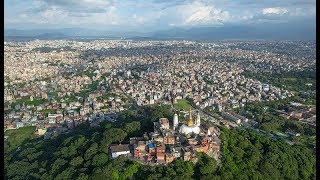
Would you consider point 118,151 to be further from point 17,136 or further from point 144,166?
point 17,136

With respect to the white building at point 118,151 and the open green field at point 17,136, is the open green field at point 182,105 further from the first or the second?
the white building at point 118,151

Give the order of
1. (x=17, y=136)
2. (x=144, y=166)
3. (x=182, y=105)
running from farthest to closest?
1. (x=182, y=105)
2. (x=17, y=136)
3. (x=144, y=166)

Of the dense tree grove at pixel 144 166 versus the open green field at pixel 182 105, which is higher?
the dense tree grove at pixel 144 166

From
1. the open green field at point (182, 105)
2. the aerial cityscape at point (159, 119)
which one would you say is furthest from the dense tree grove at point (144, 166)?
the open green field at point (182, 105)

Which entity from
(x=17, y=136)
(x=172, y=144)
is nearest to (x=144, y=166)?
(x=172, y=144)

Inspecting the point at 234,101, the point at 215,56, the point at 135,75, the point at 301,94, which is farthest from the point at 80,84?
the point at 215,56

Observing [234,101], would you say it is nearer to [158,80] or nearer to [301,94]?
[301,94]
